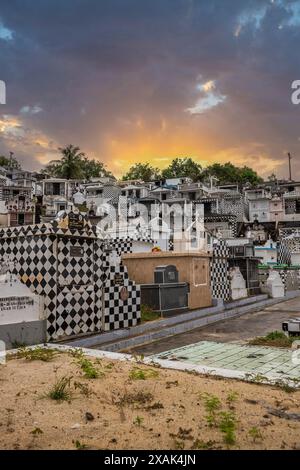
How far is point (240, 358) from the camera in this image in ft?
23.4

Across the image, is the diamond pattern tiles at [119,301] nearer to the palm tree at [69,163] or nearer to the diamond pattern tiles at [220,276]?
the diamond pattern tiles at [220,276]

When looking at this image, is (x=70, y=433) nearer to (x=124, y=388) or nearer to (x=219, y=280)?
(x=124, y=388)

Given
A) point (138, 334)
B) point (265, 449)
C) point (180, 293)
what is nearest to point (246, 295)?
point (180, 293)

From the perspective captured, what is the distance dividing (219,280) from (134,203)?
38.7 meters

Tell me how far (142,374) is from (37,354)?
207 centimetres

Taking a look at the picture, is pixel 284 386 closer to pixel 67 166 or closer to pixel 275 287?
pixel 275 287

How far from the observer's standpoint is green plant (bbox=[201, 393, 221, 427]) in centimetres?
378

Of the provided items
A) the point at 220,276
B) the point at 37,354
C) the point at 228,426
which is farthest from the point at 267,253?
the point at 228,426

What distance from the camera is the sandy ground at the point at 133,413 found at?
3.40 m

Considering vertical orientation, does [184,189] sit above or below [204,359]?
above

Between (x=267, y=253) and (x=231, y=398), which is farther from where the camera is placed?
(x=267, y=253)

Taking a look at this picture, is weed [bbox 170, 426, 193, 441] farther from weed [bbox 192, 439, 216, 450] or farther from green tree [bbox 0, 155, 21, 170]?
green tree [bbox 0, 155, 21, 170]

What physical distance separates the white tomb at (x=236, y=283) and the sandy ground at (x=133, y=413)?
11508mm

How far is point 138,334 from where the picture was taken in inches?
372
